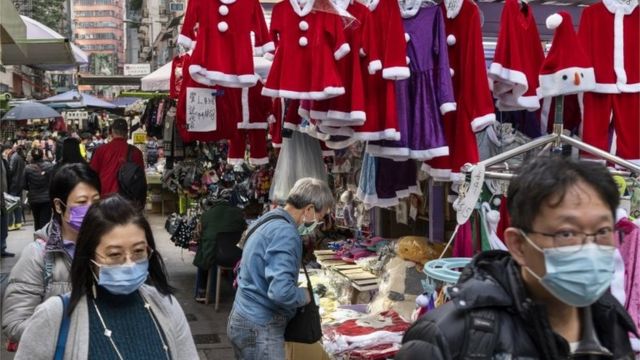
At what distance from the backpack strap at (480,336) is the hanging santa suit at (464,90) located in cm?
219

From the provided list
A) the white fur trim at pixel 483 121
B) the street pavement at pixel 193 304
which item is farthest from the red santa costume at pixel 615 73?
the street pavement at pixel 193 304

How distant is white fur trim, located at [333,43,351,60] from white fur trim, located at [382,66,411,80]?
1.11 feet

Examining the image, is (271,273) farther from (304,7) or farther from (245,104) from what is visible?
(245,104)

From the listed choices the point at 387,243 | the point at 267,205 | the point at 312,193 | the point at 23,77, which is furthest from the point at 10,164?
the point at 23,77

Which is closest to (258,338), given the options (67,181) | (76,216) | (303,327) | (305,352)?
(303,327)

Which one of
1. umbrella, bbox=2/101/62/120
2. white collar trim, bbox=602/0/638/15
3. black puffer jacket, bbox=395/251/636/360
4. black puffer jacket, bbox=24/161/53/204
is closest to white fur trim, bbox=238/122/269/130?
white collar trim, bbox=602/0/638/15

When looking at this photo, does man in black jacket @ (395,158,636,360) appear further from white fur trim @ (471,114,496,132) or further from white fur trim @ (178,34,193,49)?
white fur trim @ (178,34,193,49)

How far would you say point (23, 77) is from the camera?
A: 37594 millimetres

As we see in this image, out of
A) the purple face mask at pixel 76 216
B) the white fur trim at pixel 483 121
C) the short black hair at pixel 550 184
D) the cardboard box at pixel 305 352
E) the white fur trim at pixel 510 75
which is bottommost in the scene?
the cardboard box at pixel 305 352

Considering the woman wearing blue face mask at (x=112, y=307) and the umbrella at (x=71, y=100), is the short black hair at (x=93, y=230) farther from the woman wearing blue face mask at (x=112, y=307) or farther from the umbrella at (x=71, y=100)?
the umbrella at (x=71, y=100)

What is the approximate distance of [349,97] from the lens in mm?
3896

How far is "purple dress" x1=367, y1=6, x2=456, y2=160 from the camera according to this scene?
3.78 m

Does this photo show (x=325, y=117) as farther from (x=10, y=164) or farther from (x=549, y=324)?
(x=10, y=164)

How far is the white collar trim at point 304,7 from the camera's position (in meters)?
4.02
